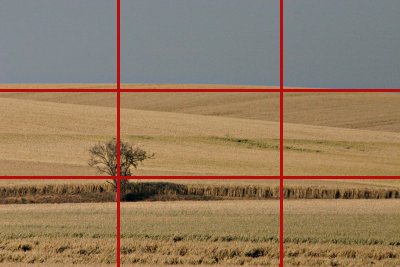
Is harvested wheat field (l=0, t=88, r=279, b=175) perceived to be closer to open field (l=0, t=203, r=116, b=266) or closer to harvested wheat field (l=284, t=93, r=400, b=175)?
harvested wheat field (l=284, t=93, r=400, b=175)

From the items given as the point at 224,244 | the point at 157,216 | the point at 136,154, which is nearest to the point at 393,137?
the point at 136,154

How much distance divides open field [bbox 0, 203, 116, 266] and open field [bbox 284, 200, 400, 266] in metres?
3.42

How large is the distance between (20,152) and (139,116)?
1400 cm

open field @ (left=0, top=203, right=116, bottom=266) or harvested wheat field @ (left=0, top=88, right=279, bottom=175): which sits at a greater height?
harvested wheat field @ (left=0, top=88, right=279, bottom=175)

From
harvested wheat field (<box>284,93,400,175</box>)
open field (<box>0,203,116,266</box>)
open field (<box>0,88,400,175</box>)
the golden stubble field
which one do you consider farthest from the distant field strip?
open field (<box>0,203,116,266</box>)

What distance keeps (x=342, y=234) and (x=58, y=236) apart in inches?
230

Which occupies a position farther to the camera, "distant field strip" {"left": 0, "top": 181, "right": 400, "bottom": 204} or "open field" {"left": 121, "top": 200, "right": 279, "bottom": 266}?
"distant field strip" {"left": 0, "top": 181, "right": 400, "bottom": 204}

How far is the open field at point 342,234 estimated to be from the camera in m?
15.2

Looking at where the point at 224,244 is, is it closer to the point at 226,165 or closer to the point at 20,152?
the point at 226,165

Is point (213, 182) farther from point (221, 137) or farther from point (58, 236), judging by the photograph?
point (58, 236)

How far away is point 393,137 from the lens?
168 ft

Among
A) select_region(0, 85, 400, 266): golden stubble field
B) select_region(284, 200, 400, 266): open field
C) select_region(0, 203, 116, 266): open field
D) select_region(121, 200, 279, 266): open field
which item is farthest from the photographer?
select_region(0, 85, 400, 266): golden stubble field

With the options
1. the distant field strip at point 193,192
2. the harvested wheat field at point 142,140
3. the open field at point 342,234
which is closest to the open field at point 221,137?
the harvested wheat field at point 142,140

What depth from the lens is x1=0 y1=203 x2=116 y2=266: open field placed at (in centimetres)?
1489
